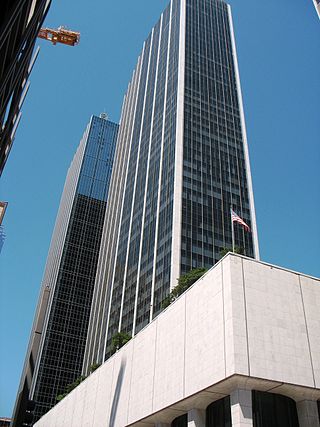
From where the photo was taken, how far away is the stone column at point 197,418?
30295mm

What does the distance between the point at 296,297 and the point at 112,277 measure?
91.1 metres

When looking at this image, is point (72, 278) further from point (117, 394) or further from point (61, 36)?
point (117, 394)

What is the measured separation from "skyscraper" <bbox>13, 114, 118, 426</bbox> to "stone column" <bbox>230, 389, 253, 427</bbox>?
335 feet

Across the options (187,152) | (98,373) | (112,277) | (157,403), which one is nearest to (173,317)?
(157,403)

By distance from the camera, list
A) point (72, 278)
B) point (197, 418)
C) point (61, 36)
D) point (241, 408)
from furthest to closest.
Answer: point (72, 278)
point (61, 36)
point (197, 418)
point (241, 408)

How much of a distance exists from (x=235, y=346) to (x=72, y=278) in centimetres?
14631

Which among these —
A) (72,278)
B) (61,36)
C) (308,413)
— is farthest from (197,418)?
(72,278)

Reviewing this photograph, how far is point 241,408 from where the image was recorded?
83.5ft

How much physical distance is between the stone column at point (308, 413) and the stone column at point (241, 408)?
460 cm

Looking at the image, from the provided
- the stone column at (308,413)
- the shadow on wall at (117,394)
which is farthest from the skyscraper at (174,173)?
the stone column at (308,413)

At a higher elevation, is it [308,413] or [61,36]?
[61,36]

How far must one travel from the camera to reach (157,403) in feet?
109

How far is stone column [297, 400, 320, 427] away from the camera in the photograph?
27.4 metres

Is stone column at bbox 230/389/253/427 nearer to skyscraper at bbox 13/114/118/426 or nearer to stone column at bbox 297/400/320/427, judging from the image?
stone column at bbox 297/400/320/427
